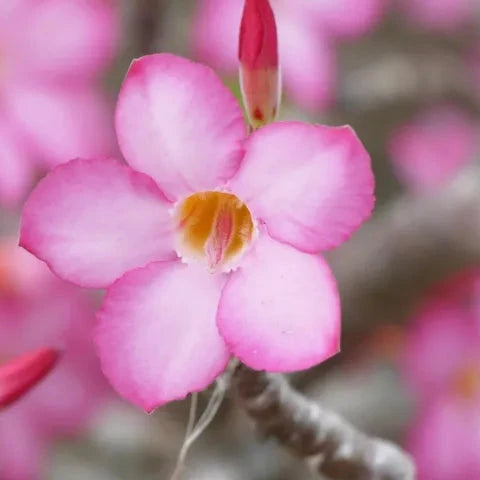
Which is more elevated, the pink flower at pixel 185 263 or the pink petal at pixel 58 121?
the pink flower at pixel 185 263

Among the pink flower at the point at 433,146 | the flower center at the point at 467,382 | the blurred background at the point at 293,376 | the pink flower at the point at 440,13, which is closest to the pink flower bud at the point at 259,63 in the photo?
the blurred background at the point at 293,376

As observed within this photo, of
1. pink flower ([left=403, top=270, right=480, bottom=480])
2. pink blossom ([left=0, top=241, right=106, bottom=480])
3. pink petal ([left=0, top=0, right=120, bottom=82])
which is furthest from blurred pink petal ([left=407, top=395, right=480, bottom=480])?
pink petal ([left=0, top=0, right=120, bottom=82])

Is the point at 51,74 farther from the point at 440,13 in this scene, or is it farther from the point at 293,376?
the point at 440,13

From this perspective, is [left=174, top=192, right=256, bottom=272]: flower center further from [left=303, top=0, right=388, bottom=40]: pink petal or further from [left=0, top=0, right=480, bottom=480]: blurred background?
[left=303, top=0, right=388, bottom=40]: pink petal

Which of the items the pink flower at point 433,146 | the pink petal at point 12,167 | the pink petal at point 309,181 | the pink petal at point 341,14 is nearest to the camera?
the pink petal at point 309,181

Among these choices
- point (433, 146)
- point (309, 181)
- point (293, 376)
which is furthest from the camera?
point (433, 146)

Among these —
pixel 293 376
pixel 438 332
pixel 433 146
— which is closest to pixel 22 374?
pixel 293 376

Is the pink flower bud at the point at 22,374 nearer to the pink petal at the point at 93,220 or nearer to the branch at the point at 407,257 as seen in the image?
the pink petal at the point at 93,220
